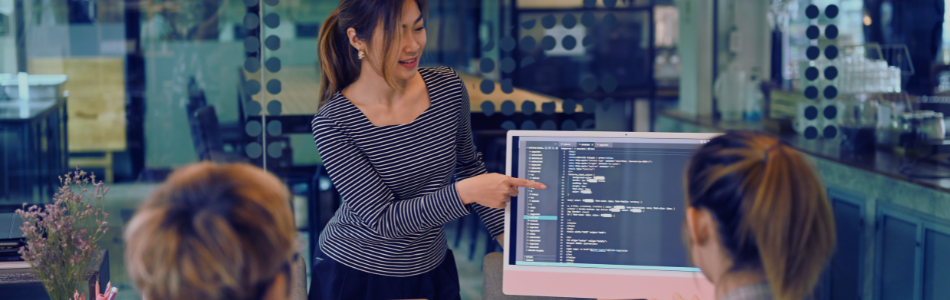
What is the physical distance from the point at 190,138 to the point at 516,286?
1.67 meters

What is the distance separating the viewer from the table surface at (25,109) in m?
2.68

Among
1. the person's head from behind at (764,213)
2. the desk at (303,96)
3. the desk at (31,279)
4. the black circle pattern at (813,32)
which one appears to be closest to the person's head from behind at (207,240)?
the person's head from behind at (764,213)

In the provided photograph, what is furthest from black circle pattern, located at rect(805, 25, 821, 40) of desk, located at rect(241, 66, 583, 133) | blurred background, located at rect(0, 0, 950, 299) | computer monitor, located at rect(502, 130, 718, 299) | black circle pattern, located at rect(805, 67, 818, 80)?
computer monitor, located at rect(502, 130, 718, 299)

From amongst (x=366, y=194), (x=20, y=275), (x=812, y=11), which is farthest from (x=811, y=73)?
(x=20, y=275)

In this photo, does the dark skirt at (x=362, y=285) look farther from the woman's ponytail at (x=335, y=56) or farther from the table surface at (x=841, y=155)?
the table surface at (x=841, y=155)

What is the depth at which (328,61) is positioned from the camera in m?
1.63

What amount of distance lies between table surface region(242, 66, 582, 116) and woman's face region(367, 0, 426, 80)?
3.40 ft

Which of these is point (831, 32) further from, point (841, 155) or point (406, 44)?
point (406, 44)

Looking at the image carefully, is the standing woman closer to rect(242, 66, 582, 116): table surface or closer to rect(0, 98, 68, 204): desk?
rect(242, 66, 582, 116): table surface

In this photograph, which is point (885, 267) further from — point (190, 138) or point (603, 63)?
point (190, 138)

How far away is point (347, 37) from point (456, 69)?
1.05 metres

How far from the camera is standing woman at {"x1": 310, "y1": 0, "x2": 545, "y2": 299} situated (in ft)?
4.98

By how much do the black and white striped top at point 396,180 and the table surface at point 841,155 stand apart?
1.27m

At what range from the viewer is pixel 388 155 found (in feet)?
5.22
